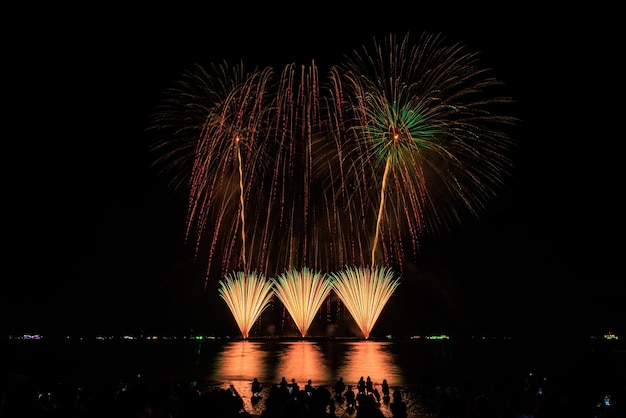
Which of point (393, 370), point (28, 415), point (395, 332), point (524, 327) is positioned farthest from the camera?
point (524, 327)

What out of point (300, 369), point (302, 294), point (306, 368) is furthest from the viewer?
point (302, 294)

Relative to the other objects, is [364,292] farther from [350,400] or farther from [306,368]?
[350,400]

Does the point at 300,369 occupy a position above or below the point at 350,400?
above

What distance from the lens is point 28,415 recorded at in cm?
529

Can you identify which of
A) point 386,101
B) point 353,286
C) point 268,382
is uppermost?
point 386,101

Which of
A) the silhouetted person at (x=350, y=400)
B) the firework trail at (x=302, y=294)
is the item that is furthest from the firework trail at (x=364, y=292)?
the silhouetted person at (x=350, y=400)

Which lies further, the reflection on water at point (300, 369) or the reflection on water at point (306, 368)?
the reflection on water at point (306, 368)

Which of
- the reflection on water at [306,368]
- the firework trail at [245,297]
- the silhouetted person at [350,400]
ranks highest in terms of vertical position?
the firework trail at [245,297]

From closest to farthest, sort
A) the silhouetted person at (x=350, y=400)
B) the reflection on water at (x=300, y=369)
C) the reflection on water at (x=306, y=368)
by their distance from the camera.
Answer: the silhouetted person at (x=350, y=400)
the reflection on water at (x=300, y=369)
the reflection on water at (x=306, y=368)

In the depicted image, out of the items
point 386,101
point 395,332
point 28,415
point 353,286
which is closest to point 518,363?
point 353,286

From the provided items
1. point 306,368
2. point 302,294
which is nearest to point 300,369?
point 306,368

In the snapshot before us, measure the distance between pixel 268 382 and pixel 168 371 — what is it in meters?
12.2

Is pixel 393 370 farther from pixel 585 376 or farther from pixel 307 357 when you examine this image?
pixel 585 376

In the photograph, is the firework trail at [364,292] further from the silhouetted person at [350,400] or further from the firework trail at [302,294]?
the silhouetted person at [350,400]
